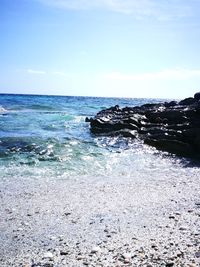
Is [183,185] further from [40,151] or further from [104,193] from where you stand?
[40,151]

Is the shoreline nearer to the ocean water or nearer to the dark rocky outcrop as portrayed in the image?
the ocean water

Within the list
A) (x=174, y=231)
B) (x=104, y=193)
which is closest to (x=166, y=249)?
(x=174, y=231)

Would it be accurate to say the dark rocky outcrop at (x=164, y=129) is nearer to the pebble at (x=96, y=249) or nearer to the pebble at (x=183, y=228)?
the pebble at (x=183, y=228)

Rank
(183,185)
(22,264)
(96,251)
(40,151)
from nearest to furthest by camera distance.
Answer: (22,264)
(96,251)
(183,185)
(40,151)

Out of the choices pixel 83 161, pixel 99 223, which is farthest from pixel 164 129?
pixel 99 223

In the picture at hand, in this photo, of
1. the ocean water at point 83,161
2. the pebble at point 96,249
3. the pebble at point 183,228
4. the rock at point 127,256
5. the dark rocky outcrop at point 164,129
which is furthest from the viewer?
the dark rocky outcrop at point 164,129

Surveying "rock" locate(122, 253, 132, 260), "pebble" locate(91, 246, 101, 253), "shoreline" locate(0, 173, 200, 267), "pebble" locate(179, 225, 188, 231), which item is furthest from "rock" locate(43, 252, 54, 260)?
"pebble" locate(179, 225, 188, 231)

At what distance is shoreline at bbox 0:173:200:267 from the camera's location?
238 inches

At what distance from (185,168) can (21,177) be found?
7161 mm

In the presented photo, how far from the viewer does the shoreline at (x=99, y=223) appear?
6051mm

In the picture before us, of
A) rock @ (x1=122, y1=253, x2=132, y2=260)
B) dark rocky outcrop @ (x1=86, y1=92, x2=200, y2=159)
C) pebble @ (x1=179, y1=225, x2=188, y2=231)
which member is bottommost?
rock @ (x1=122, y1=253, x2=132, y2=260)

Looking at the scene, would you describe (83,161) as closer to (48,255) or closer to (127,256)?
(48,255)

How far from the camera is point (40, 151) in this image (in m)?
17.1

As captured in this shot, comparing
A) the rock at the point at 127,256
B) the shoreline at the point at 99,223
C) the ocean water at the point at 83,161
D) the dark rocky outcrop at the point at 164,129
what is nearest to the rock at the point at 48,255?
the shoreline at the point at 99,223
